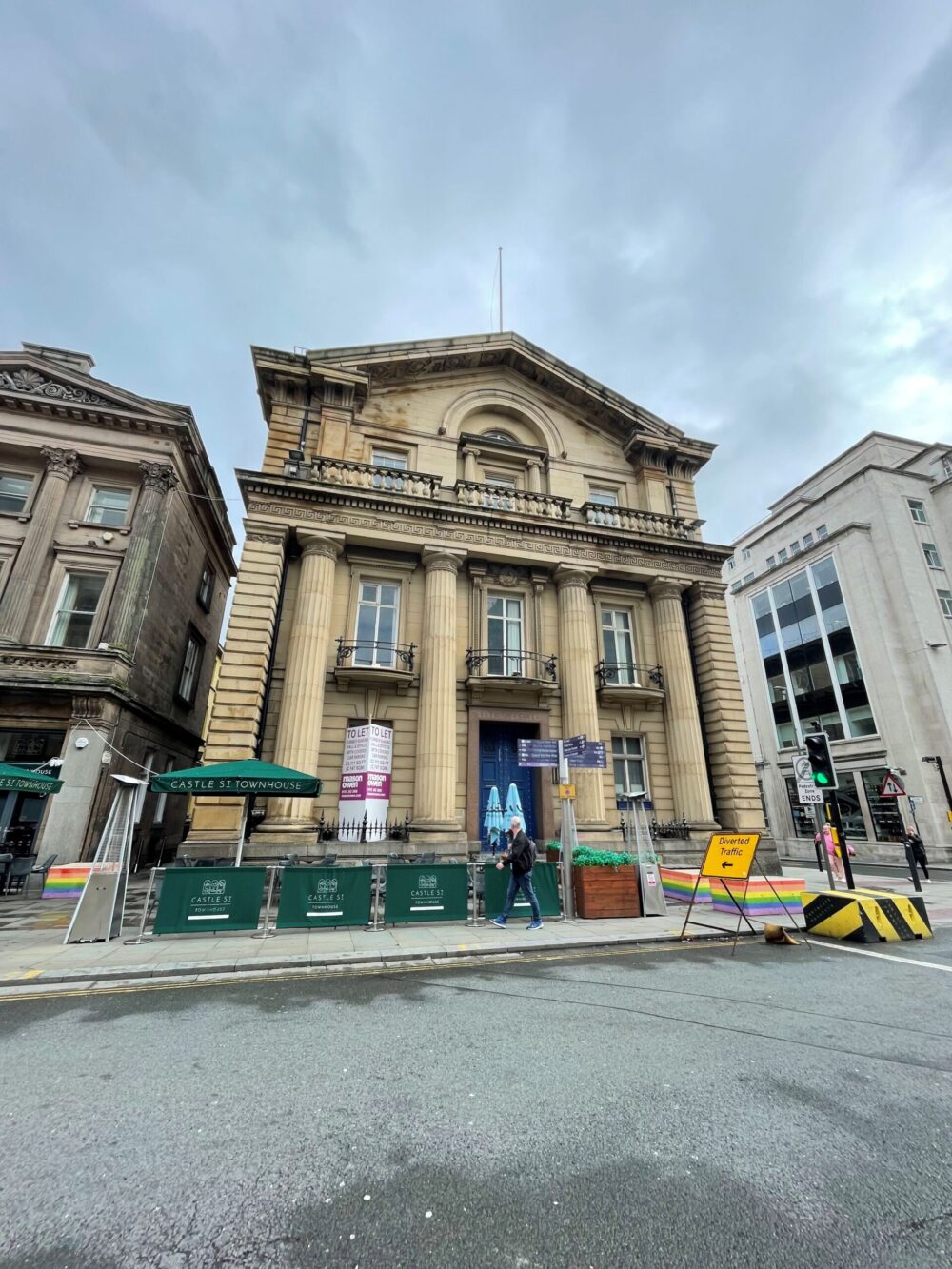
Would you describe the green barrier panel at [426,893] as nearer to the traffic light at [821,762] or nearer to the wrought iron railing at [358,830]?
the wrought iron railing at [358,830]

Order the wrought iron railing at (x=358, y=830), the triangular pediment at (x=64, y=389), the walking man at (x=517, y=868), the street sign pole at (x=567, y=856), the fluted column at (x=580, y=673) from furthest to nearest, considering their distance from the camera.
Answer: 1. the triangular pediment at (x=64, y=389)
2. the fluted column at (x=580, y=673)
3. the wrought iron railing at (x=358, y=830)
4. the street sign pole at (x=567, y=856)
5. the walking man at (x=517, y=868)

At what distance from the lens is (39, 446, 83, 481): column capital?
62.3 feet

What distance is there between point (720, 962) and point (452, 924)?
483 cm

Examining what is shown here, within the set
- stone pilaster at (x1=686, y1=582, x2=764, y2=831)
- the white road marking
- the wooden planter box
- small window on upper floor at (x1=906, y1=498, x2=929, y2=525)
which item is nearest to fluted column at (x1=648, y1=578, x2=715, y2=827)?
Result: stone pilaster at (x1=686, y1=582, x2=764, y2=831)

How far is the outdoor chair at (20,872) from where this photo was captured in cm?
1338

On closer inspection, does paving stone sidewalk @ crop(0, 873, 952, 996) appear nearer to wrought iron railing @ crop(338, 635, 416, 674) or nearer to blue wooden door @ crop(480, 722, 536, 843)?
blue wooden door @ crop(480, 722, 536, 843)

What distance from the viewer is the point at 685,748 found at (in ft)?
60.5

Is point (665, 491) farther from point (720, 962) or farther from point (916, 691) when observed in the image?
point (916, 691)

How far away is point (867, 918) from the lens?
9.75 metres

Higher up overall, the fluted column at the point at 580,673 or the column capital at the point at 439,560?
the column capital at the point at 439,560

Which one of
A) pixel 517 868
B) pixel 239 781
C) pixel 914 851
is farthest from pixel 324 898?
pixel 914 851

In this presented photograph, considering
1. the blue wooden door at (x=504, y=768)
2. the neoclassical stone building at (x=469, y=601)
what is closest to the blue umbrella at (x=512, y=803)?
the blue wooden door at (x=504, y=768)

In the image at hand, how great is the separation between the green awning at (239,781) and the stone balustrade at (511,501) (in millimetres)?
11145

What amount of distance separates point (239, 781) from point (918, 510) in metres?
43.3
